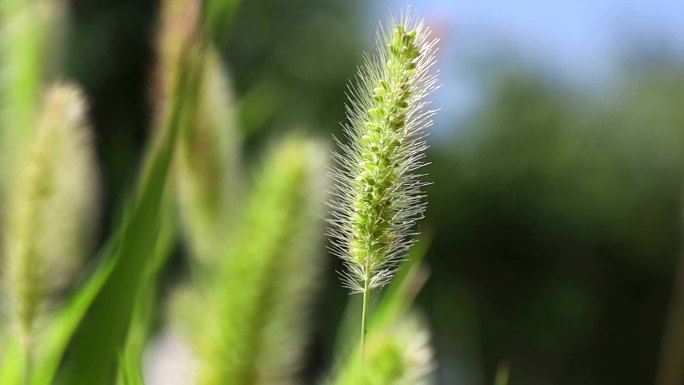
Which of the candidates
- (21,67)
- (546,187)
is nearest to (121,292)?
(21,67)

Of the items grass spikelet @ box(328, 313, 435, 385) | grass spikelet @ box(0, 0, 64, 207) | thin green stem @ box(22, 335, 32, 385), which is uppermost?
grass spikelet @ box(0, 0, 64, 207)

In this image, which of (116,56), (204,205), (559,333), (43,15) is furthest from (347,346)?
(559,333)

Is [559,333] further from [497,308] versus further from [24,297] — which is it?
[24,297]

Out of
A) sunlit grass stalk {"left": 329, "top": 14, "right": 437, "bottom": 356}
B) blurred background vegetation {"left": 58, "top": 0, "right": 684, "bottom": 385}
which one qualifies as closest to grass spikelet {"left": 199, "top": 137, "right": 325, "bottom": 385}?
sunlit grass stalk {"left": 329, "top": 14, "right": 437, "bottom": 356}

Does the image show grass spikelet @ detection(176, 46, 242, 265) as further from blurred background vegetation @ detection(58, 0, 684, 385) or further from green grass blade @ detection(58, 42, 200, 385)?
blurred background vegetation @ detection(58, 0, 684, 385)

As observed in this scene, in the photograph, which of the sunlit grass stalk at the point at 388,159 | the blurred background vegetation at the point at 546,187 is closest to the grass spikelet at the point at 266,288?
the sunlit grass stalk at the point at 388,159

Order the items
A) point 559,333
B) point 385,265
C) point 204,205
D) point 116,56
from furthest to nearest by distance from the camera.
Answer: point 559,333, point 116,56, point 204,205, point 385,265

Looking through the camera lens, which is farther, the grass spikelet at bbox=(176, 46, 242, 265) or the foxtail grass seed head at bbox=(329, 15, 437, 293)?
the grass spikelet at bbox=(176, 46, 242, 265)
